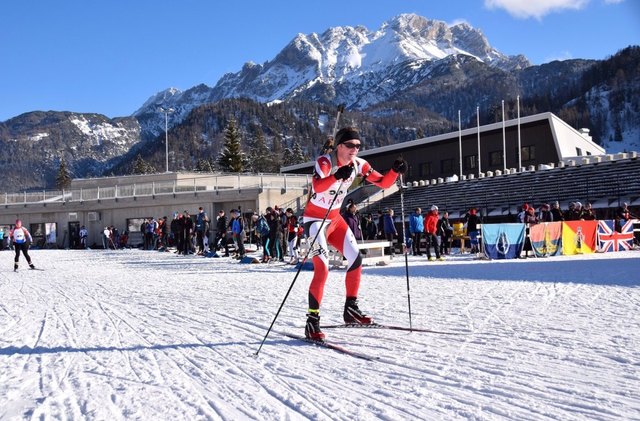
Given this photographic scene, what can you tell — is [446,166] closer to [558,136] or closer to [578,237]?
[558,136]

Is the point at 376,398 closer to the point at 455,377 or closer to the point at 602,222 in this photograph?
the point at 455,377

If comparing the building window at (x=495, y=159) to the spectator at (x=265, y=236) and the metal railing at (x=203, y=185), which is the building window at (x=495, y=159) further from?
the spectator at (x=265, y=236)

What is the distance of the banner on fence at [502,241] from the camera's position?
17.6 meters

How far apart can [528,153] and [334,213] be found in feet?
140

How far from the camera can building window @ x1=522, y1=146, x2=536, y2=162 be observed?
44719 millimetres

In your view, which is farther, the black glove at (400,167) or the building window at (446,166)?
the building window at (446,166)

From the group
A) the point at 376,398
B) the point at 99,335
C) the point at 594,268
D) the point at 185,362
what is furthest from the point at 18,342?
the point at 594,268

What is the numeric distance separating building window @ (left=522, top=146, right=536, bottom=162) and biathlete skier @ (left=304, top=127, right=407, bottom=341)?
41680 mm

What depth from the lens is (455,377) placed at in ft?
12.9

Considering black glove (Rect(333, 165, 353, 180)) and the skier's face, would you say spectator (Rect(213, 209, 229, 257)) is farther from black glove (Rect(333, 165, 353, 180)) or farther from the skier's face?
black glove (Rect(333, 165, 353, 180))

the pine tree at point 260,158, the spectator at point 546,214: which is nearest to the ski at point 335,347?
the spectator at point 546,214

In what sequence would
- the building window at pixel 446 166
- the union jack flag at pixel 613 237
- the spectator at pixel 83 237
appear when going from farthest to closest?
the building window at pixel 446 166, the spectator at pixel 83 237, the union jack flag at pixel 613 237

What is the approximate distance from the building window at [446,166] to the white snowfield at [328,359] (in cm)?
4256

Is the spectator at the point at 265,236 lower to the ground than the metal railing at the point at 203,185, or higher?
lower
